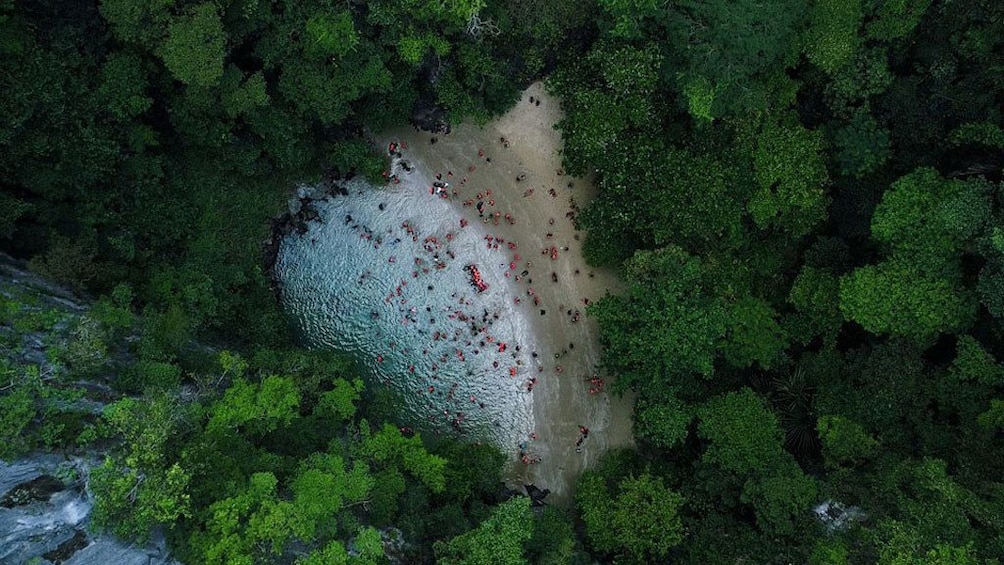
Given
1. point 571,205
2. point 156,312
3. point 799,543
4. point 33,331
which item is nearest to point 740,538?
point 799,543

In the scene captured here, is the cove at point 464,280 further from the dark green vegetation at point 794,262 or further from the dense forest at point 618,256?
the dark green vegetation at point 794,262

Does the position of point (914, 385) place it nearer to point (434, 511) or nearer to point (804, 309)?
point (804, 309)

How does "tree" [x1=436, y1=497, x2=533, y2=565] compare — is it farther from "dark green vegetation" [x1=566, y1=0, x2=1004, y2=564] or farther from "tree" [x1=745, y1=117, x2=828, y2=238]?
"tree" [x1=745, y1=117, x2=828, y2=238]

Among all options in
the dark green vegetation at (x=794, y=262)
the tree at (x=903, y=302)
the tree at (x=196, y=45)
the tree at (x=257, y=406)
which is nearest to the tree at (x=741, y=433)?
the dark green vegetation at (x=794, y=262)

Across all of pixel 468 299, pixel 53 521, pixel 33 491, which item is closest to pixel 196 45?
pixel 33 491

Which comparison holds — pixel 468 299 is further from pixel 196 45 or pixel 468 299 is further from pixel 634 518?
pixel 196 45

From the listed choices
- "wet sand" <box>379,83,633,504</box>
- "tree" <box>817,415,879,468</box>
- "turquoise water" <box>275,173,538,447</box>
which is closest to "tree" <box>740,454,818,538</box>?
"tree" <box>817,415,879,468</box>
